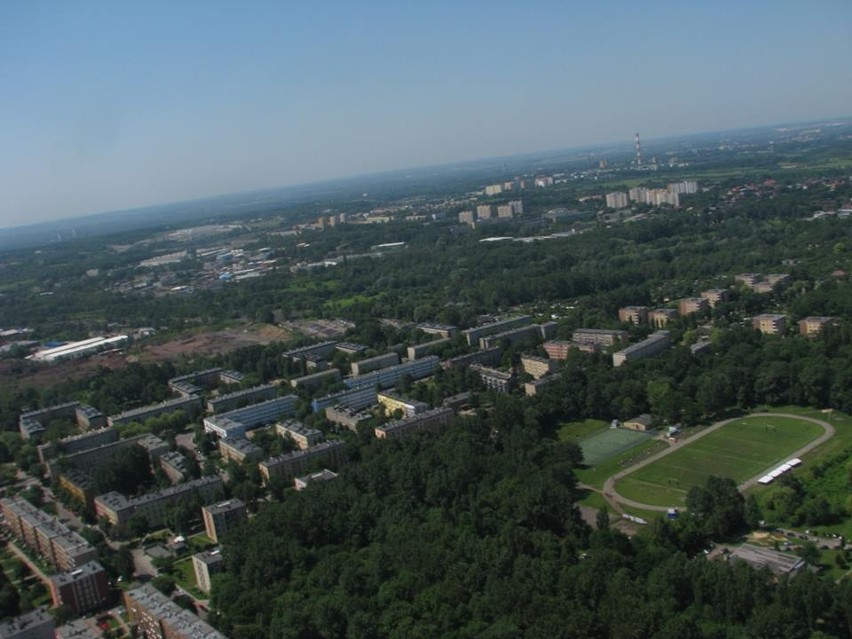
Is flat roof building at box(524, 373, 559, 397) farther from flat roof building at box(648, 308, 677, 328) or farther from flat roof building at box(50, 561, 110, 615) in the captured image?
flat roof building at box(50, 561, 110, 615)

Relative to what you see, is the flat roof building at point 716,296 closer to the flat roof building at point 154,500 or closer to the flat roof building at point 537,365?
the flat roof building at point 537,365

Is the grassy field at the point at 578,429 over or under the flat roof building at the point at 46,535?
under

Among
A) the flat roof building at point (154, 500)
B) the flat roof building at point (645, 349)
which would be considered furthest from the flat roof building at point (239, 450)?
the flat roof building at point (645, 349)

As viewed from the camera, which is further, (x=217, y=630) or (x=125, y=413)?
(x=125, y=413)

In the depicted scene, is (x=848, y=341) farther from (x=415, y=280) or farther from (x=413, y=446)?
(x=415, y=280)

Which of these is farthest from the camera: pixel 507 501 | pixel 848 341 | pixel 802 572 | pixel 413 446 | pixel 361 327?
pixel 361 327

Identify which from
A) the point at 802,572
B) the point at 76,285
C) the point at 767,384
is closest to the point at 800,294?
the point at 767,384

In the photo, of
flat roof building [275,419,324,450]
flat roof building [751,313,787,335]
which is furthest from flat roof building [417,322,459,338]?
flat roof building [751,313,787,335]

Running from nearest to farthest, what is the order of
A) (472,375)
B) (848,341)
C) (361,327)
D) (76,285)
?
(848,341) < (472,375) < (361,327) < (76,285)
